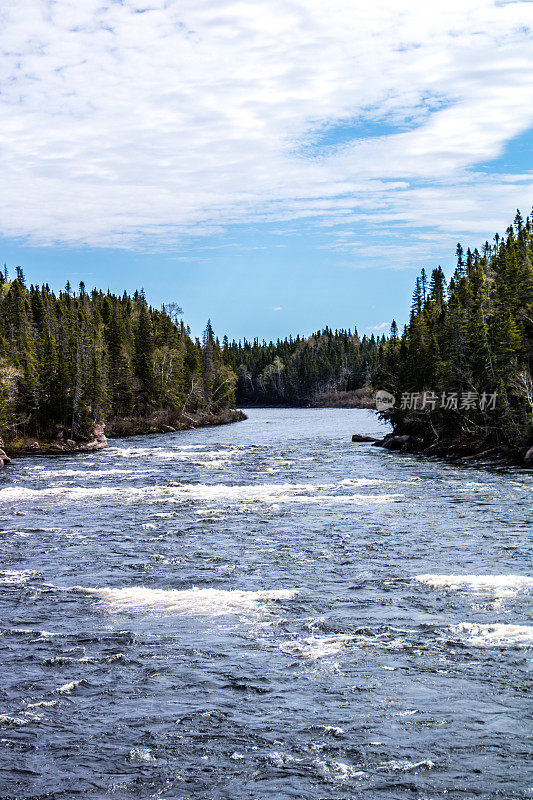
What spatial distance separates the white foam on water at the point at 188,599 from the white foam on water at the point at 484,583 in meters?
4.42

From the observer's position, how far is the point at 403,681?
1471 cm

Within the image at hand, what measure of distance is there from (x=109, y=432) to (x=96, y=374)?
10.3 metres

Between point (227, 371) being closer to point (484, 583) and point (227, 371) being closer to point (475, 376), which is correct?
point (475, 376)

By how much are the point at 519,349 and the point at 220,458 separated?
29.1m

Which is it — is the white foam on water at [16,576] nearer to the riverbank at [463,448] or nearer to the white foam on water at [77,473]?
the white foam on water at [77,473]

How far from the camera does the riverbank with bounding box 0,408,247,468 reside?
77062 mm

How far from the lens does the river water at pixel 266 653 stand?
11.6 meters

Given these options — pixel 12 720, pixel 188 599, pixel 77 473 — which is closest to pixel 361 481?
pixel 77 473

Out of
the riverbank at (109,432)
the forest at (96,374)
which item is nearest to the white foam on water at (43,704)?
the riverbank at (109,432)

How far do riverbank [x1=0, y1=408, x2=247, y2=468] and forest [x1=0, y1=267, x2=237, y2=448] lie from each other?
0.25m

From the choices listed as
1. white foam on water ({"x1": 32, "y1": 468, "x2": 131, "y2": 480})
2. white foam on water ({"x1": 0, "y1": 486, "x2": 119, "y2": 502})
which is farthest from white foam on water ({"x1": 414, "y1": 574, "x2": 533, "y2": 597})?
white foam on water ({"x1": 32, "y1": 468, "x2": 131, "y2": 480})

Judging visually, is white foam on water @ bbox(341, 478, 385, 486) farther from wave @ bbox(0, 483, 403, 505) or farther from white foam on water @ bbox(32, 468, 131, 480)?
white foam on water @ bbox(32, 468, 131, 480)

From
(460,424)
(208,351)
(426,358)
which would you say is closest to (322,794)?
(460,424)

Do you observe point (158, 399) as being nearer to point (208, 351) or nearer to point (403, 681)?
point (208, 351)
